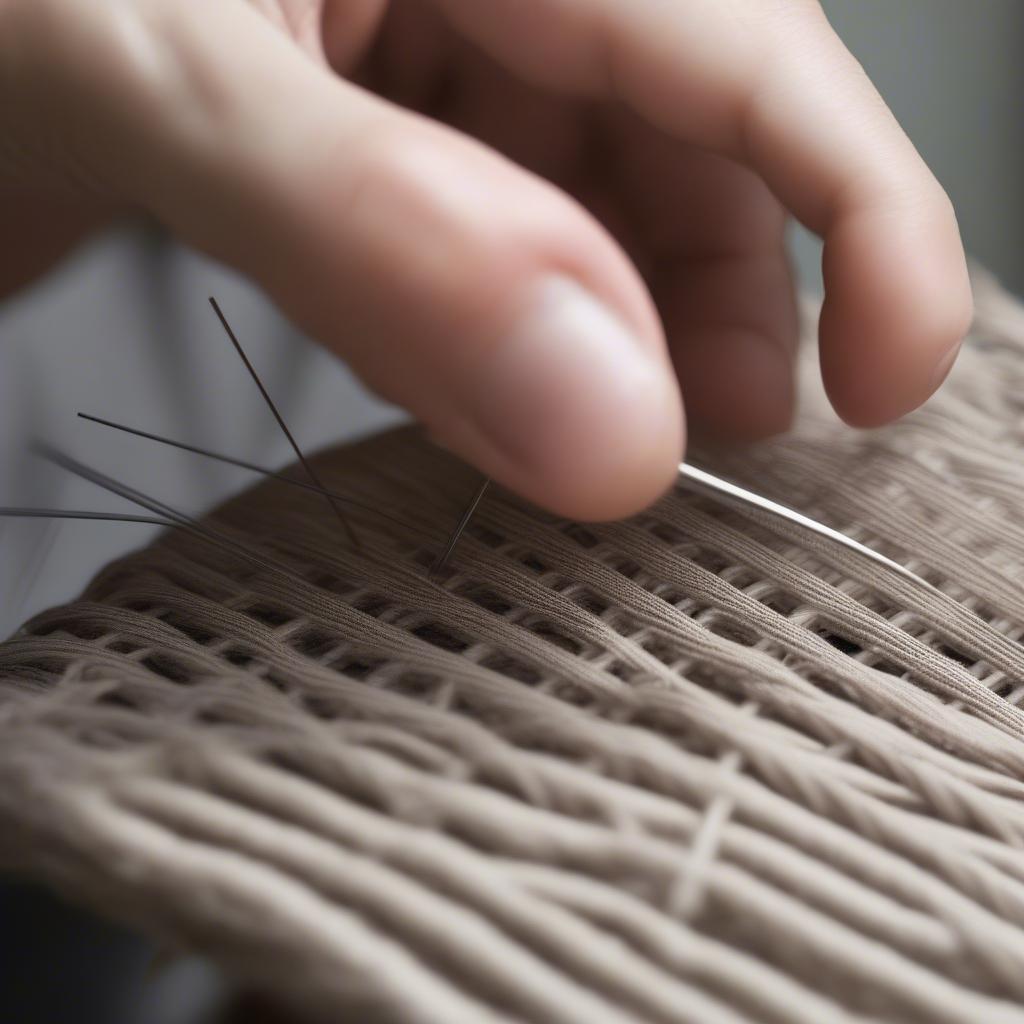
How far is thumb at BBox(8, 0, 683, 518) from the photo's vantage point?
241 millimetres

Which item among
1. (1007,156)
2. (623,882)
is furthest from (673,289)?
(1007,156)

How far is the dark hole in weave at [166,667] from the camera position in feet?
1.00

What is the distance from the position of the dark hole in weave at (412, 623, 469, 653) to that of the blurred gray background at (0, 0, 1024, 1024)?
0.57 ft

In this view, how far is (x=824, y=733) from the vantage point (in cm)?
29

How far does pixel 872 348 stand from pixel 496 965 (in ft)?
0.98

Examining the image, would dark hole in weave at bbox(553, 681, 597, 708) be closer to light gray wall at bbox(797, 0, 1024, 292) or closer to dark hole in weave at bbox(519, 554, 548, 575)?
dark hole in weave at bbox(519, 554, 548, 575)

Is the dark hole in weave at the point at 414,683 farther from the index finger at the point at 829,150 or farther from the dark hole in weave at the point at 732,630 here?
the index finger at the point at 829,150

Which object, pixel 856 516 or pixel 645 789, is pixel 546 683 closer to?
pixel 645 789

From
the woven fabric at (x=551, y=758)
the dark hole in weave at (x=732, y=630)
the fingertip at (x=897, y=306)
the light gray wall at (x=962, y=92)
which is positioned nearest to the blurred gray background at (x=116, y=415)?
the woven fabric at (x=551, y=758)

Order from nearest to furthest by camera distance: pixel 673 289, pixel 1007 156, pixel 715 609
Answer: pixel 715 609, pixel 673 289, pixel 1007 156

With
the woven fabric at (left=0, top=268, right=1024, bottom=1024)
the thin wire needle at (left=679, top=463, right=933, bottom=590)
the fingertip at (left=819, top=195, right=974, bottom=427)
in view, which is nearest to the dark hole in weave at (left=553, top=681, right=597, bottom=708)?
the woven fabric at (left=0, top=268, right=1024, bottom=1024)

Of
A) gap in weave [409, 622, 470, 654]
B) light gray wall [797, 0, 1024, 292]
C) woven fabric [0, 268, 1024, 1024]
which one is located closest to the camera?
woven fabric [0, 268, 1024, 1024]

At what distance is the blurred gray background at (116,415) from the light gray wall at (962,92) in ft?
2.24

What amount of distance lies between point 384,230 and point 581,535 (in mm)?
156
